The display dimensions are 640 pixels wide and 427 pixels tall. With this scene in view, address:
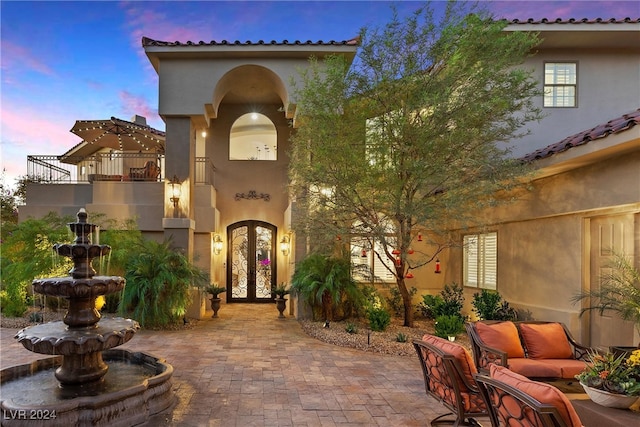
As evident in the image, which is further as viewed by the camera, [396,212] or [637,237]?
[396,212]

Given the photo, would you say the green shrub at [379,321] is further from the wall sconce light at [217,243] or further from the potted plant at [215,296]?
the wall sconce light at [217,243]

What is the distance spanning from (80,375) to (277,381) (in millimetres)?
2756

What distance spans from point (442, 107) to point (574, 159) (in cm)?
256

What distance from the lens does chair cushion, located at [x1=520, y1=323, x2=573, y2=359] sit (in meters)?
6.16

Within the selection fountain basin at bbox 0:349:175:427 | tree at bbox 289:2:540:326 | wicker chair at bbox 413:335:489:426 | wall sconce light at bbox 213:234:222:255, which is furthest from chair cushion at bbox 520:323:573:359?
wall sconce light at bbox 213:234:222:255

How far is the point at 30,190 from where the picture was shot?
12.6 meters

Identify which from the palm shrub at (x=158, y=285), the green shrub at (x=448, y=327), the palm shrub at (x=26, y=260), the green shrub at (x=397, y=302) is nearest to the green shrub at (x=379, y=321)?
the green shrub at (x=448, y=327)

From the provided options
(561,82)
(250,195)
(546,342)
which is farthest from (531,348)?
(250,195)

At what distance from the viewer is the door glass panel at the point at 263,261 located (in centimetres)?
1480

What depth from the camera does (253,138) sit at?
15.0 metres

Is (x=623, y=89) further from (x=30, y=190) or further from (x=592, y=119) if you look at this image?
(x=30, y=190)

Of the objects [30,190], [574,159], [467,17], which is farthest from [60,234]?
[574,159]

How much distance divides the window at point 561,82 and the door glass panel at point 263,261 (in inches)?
390

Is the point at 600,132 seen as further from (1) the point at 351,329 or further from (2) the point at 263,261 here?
(2) the point at 263,261
